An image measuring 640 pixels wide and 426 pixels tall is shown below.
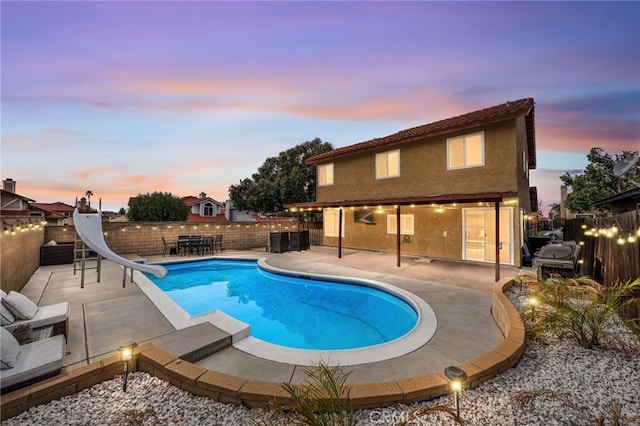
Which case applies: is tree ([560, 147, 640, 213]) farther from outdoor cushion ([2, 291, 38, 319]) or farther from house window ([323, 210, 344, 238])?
outdoor cushion ([2, 291, 38, 319])

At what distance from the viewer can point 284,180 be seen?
77.8ft

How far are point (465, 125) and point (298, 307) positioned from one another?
9.40 metres

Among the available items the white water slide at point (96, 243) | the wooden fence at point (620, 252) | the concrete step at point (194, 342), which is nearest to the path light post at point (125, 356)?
the concrete step at point (194, 342)

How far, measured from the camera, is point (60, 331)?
3.87 m

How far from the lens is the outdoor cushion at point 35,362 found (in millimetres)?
2658

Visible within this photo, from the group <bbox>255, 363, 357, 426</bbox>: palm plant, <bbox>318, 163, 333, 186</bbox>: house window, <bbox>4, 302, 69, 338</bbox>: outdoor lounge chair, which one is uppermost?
<bbox>318, 163, 333, 186</bbox>: house window

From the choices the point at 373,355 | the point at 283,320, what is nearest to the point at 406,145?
the point at 283,320

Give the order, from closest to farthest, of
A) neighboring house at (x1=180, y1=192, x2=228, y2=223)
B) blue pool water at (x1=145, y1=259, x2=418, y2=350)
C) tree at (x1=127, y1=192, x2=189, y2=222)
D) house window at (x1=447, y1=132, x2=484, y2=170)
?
1. blue pool water at (x1=145, y1=259, x2=418, y2=350)
2. house window at (x1=447, y1=132, x2=484, y2=170)
3. tree at (x1=127, y1=192, x2=189, y2=222)
4. neighboring house at (x1=180, y1=192, x2=228, y2=223)

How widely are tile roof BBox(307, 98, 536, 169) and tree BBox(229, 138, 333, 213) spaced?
6846 mm

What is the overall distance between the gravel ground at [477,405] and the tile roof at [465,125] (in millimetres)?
8723

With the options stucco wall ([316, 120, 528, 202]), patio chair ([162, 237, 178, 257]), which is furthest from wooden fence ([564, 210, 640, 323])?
patio chair ([162, 237, 178, 257])

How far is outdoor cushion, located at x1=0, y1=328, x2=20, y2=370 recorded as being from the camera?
106 inches

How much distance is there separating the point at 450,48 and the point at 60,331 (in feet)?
46.4

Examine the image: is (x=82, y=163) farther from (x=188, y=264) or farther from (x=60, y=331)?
(x=60, y=331)
